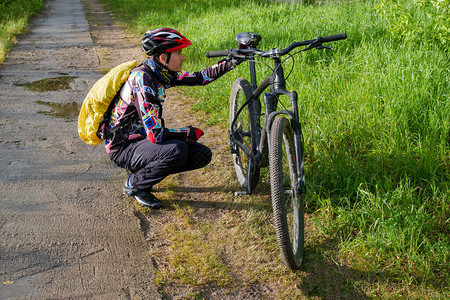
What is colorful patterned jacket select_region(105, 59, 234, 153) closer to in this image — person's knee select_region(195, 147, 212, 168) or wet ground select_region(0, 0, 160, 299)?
person's knee select_region(195, 147, 212, 168)

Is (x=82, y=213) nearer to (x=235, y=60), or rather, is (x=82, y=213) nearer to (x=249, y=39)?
(x=235, y=60)

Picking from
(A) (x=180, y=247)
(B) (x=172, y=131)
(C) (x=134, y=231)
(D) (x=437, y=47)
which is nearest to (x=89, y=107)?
(B) (x=172, y=131)

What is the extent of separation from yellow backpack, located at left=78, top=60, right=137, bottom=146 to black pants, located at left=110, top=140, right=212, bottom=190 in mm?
291

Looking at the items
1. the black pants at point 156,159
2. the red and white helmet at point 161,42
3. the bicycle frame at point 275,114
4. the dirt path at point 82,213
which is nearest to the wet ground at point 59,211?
the dirt path at point 82,213

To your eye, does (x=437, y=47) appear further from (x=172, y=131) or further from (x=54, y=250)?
(x=54, y=250)

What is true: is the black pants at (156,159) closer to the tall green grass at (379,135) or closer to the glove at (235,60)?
the glove at (235,60)

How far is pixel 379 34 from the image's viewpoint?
6891mm

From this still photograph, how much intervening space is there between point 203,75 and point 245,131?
24.6 inches

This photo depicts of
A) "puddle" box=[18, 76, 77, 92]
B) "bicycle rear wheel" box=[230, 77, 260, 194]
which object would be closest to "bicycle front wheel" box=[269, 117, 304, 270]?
"bicycle rear wheel" box=[230, 77, 260, 194]

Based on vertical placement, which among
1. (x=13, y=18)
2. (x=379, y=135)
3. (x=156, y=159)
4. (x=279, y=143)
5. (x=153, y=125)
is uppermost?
(x=279, y=143)

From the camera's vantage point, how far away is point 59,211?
3.79m

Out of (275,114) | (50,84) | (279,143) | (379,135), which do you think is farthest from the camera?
(50,84)

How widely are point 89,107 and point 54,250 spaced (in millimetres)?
1187

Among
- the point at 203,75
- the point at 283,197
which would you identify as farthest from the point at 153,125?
the point at 283,197
